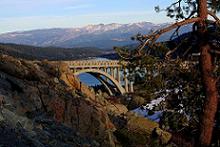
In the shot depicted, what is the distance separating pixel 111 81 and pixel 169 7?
188 ft

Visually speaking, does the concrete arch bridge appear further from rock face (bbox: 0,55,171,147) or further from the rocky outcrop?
rock face (bbox: 0,55,171,147)

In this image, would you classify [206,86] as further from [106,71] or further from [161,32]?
[106,71]

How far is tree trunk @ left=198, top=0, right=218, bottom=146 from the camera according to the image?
12680 millimetres

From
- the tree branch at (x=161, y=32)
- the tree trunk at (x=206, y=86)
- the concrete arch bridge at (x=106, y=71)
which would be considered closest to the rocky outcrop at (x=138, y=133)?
the tree trunk at (x=206, y=86)

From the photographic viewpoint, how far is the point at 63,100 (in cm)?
1802

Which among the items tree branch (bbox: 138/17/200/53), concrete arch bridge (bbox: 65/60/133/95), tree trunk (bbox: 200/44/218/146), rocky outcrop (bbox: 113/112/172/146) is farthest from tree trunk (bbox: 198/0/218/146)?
concrete arch bridge (bbox: 65/60/133/95)

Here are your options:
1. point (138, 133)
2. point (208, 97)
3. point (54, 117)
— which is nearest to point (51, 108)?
point (54, 117)

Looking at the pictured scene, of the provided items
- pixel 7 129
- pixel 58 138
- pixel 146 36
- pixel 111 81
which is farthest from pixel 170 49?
pixel 111 81

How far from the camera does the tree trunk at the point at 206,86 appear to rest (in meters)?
12.7

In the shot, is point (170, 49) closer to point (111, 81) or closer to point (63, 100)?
point (63, 100)

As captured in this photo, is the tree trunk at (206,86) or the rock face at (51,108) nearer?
the tree trunk at (206,86)

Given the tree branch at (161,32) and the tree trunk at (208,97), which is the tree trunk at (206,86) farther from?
the tree branch at (161,32)

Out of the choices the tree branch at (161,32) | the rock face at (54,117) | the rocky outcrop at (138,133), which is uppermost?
the tree branch at (161,32)

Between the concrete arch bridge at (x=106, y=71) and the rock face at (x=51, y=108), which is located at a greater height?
the rock face at (x=51, y=108)
